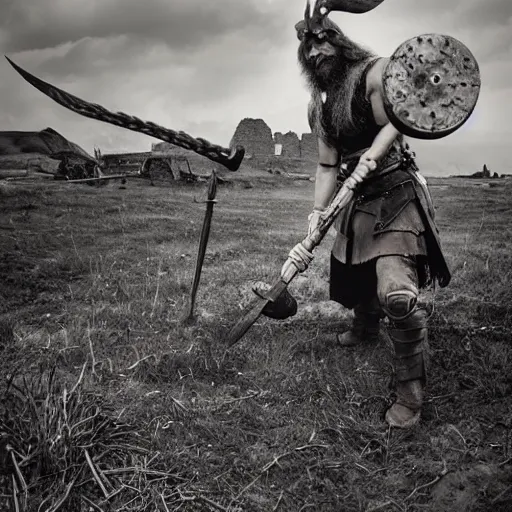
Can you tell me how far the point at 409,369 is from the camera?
2312 millimetres

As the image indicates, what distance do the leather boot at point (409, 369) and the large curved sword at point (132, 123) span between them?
1202 millimetres

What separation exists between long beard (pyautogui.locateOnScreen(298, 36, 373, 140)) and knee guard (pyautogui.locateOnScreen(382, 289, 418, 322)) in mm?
989

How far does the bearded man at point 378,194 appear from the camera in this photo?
7.54ft

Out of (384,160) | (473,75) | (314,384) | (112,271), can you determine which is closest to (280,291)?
(314,384)

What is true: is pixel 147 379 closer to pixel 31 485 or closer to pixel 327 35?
pixel 31 485

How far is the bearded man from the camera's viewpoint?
2.30 m

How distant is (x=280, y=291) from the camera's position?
2.42 metres

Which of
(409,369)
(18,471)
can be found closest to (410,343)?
(409,369)

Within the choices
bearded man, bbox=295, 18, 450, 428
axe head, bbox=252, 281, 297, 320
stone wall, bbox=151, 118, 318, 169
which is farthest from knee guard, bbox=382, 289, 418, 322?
stone wall, bbox=151, 118, 318, 169

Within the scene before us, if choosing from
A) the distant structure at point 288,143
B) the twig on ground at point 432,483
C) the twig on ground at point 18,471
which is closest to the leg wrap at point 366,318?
the twig on ground at point 432,483

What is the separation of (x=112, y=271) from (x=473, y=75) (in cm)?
401

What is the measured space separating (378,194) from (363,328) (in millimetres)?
1116

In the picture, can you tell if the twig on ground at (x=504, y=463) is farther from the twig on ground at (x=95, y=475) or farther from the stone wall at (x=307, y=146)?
the stone wall at (x=307, y=146)

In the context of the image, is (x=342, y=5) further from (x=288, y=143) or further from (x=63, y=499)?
(x=288, y=143)
